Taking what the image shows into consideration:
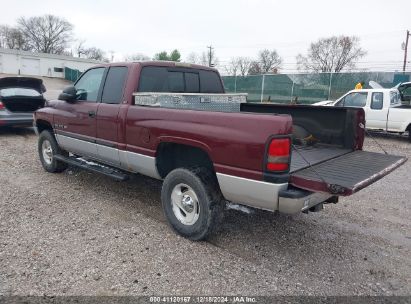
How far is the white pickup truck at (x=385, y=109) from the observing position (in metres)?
11.7

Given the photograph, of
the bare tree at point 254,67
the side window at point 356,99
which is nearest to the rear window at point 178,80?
the side window at point 356,99

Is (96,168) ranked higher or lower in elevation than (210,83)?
lower

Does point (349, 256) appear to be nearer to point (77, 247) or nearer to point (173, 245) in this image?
point (173, 245)

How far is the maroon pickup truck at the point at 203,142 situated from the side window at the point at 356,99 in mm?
8301

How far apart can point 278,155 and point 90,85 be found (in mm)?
3501

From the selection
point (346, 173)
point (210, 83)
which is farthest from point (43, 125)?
point (346, 173)

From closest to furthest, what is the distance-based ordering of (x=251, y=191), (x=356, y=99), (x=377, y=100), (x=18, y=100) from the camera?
1. (x=251, y=191)
2. (x=18, y=100)
3. (x=377, y=100)
4. (x=356, y=99)

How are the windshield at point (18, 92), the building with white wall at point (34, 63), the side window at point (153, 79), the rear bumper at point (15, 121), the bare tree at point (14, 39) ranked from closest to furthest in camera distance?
the side window at point (153, 79) → the rear bumper at point (15, 121) → the windshield at point (18, 92) → the building with white wall at point (34, 63) → the bare tree at point (14, 39)

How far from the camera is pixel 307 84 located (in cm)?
1991

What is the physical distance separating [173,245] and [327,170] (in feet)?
5.84

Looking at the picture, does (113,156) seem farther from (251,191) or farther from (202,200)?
(251,191)

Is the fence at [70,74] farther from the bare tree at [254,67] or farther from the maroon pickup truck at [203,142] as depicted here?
the maroon pickup truck at [203,142]

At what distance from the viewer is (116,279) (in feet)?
10.6

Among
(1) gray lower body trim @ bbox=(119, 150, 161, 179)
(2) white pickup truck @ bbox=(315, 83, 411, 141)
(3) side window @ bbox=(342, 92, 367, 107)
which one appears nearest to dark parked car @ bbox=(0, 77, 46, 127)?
(1) gray lower body trim @ bbox=(119, 150, 161, 179)
